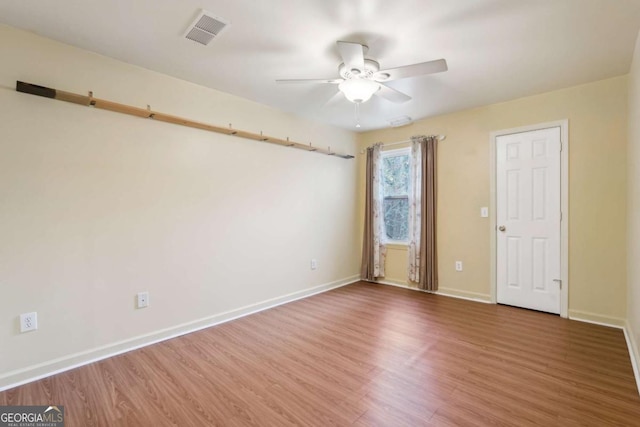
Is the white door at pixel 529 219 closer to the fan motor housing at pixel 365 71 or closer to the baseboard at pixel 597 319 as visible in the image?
the baseboard at pixel 597 319

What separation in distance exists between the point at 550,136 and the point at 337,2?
115 inches

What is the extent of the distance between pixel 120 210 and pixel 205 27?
163cm

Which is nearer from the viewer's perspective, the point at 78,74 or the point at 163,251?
the point at 78,74

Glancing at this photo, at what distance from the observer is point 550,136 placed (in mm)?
3312

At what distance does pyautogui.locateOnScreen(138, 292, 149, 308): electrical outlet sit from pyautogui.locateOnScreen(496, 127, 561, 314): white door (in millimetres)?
3914

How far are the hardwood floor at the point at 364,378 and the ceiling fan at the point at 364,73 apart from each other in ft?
7.19

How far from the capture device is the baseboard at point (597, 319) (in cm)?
292

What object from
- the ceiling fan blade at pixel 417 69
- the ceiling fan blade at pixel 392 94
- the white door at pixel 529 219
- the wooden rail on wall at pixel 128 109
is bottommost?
the white door at pixel 529 219

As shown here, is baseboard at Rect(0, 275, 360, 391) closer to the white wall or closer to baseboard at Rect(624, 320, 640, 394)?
the white wall

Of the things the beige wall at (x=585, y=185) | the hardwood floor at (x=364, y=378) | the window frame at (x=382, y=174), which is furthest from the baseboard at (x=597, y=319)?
the window frame at (x=382, y=174)

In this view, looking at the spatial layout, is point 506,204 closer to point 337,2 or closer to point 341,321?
point 341,321

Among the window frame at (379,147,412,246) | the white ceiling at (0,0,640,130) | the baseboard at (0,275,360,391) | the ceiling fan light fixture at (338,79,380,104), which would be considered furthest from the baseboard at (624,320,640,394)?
the baseboard at (0,275,360,391)

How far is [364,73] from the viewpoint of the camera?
235cm

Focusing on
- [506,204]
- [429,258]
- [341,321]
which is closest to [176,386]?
[341,321]
